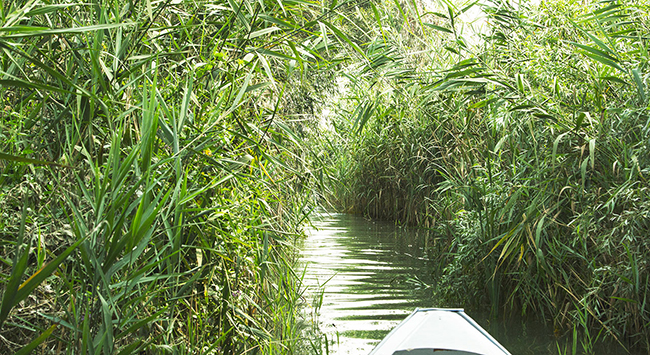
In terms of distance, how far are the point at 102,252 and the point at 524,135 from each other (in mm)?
3413

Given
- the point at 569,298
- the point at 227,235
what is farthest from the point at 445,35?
the point at 227,235

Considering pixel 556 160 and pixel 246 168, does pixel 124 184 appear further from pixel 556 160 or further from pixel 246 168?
pixel 556 160

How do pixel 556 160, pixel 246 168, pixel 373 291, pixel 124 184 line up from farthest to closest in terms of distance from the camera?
pixel 373 291 < pixel 556 160 < pixel 246 168 < pixel 124 184

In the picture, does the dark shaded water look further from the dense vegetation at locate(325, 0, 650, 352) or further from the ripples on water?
the dense vegetation at locate(325, 0, 650, 352)

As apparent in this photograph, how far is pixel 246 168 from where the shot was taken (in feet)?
9.32

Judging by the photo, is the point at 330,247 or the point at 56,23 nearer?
the point at 56,23

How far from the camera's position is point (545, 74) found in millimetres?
3811

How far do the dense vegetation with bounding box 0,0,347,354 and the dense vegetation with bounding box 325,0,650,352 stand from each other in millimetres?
1070

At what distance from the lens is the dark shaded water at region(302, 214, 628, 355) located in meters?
3.81

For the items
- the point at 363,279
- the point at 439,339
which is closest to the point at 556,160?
the point at 439,339

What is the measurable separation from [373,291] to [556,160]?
2.29 metres

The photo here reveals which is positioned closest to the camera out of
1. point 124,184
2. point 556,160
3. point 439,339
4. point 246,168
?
point 124,184

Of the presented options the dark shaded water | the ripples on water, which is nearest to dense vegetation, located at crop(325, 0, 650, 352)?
the dark shaded water

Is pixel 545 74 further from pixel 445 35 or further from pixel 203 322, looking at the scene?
pixel 203 322
